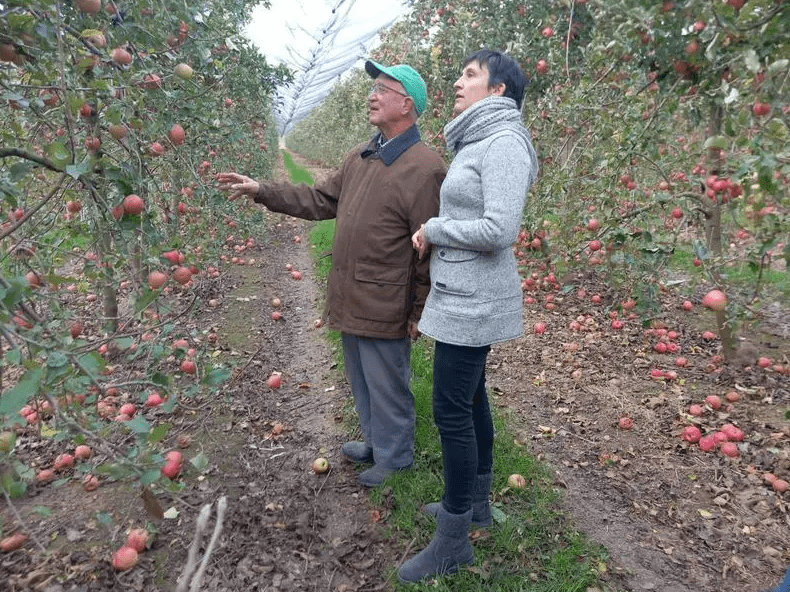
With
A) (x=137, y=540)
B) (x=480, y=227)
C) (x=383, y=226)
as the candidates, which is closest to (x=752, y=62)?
(x=480, y=227)

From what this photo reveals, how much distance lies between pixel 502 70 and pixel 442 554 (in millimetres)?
1795

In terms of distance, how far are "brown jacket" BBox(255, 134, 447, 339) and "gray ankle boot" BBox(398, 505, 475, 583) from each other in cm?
80

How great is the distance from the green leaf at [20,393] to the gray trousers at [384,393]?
60.4 inches

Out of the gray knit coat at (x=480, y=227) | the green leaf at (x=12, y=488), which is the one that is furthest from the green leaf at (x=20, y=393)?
the gray knit coat at (x=480, y=227)

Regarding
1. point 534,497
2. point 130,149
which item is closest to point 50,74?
point 130,149

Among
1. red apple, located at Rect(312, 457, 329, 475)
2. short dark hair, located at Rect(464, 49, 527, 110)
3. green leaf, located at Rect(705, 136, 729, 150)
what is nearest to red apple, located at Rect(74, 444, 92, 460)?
red apple, located at Rect(312, 457, 329, 475)

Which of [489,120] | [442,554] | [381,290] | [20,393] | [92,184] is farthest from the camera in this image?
[381,290]

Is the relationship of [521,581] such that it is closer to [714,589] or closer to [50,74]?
[714,589]

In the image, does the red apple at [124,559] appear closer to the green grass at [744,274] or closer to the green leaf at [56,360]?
the green leaf at [56,360]

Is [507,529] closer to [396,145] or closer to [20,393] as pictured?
[396,145]

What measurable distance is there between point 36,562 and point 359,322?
5.35 feet

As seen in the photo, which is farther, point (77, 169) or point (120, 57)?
point (120, 57)

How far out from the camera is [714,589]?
2240 mm

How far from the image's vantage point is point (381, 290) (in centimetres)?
241
